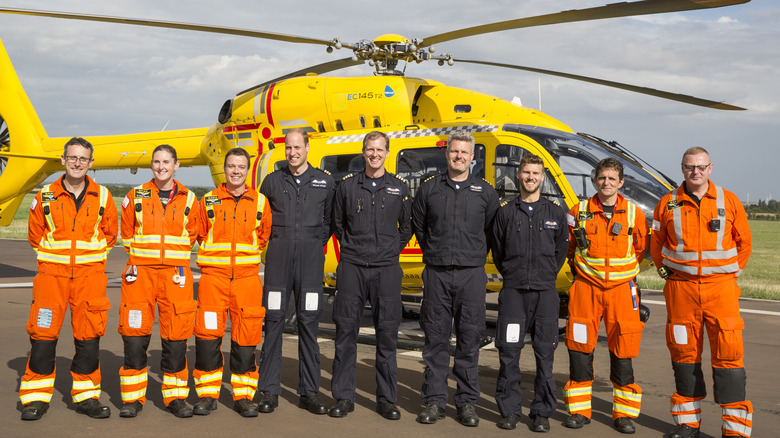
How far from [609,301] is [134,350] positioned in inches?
132

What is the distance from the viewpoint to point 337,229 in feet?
17.3

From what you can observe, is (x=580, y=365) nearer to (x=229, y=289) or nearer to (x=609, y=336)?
(x=609, y=336)

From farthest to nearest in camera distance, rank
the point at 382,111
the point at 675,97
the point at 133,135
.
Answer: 1. the point at 133,135
2. the point at 382,111
3. the point at 675,97

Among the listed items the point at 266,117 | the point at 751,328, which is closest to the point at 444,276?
the point at 266,117

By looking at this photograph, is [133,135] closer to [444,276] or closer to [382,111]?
[382,111]

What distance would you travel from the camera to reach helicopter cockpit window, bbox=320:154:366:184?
25.6ft

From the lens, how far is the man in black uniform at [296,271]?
16.7 ft

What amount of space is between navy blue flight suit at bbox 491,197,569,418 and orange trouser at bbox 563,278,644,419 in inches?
6.0

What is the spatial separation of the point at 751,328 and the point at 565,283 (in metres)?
3.89

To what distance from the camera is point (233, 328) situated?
16.2 ft

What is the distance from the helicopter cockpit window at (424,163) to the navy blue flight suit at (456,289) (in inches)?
91.1

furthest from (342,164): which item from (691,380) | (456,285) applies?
(691,380)

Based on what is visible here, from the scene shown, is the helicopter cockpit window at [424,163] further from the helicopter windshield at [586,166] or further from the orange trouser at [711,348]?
the orange trouser at [711,348]

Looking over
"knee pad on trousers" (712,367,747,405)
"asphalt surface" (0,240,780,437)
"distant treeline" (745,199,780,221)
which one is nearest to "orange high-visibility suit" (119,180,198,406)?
"asphalt surface" (0,240,780,437)
